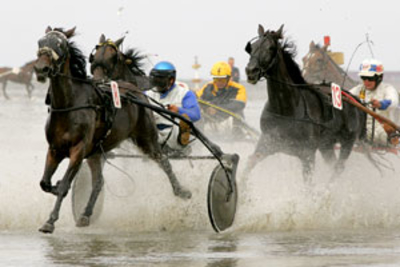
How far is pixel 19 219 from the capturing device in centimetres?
1163

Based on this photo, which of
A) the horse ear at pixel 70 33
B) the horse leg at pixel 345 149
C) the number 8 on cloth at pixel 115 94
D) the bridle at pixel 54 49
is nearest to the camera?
the bridle at pixel 54 49

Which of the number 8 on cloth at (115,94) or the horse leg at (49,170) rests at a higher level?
the number 8 on cloth at (115,94)

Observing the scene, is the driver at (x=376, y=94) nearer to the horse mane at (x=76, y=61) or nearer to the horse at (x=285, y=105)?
the horse at (x=285, y=105)

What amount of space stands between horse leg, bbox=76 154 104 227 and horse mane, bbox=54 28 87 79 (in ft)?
3.53

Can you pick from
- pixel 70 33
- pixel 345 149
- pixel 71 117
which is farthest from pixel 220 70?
pixel 71 117

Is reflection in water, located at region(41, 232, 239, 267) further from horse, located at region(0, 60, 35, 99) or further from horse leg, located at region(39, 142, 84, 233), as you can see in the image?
horse, located at region(0, 60, 35, 99)

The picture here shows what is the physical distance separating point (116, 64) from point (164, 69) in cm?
98

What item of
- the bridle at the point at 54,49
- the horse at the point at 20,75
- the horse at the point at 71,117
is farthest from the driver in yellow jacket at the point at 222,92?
the horse at the point at 20,75

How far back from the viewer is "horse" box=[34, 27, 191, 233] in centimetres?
1004

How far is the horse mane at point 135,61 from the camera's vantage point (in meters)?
13.4

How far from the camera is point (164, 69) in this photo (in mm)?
12086

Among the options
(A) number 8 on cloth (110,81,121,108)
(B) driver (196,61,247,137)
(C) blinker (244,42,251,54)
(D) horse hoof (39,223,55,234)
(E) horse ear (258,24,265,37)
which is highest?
(E) horse ear (258,24,265,37)

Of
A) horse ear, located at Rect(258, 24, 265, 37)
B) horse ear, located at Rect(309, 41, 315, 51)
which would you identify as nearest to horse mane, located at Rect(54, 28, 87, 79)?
horse ear, located at Rect(258, 24, 265, 37)

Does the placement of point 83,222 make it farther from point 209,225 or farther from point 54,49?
point 54,49
